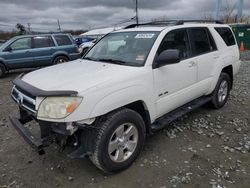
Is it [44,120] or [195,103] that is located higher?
[44,120]

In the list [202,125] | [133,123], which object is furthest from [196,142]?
[133,123]

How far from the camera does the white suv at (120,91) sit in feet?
8.92

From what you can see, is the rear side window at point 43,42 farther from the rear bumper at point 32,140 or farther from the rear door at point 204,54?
the rear bumper at point 32,140

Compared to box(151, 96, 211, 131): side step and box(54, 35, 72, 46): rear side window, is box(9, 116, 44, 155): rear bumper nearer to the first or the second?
box(151, 96, 211, 131): side step

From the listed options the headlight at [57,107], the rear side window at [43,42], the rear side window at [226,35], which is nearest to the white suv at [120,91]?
the headlight at [57,107]

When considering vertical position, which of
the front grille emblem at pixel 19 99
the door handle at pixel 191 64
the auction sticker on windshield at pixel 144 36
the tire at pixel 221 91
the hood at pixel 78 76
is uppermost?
the auction sticker on windshield at pixel 144 36

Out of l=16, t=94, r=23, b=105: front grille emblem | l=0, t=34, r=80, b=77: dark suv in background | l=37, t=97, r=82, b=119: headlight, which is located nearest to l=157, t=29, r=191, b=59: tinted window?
l=37, t=97, r=82, b=119: headlight

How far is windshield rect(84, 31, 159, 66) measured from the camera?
357 cm

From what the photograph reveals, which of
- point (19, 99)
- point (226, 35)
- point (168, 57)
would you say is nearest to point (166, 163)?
point (168, 57)

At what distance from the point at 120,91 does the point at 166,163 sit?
4.13 feet

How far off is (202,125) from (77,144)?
2.62m

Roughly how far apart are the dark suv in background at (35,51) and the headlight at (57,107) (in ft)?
28.3

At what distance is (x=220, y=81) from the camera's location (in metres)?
5.14

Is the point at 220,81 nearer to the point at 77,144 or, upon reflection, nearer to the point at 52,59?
the point at 77,144
